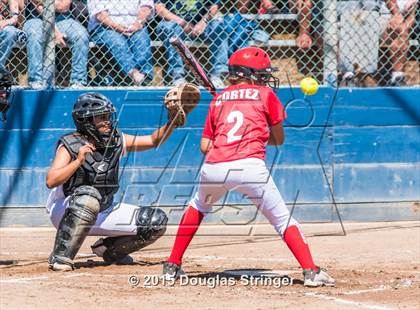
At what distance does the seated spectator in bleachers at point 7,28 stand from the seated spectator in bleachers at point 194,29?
1.59 meters

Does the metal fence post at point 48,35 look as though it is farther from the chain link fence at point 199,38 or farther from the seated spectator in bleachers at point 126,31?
the seated spectator in bleachers at point 126,31

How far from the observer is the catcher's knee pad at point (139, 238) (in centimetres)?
684

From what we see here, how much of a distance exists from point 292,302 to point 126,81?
4.63m

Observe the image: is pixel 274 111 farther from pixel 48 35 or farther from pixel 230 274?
pixel 48 35

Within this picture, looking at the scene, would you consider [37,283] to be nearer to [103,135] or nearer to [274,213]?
[103,135]

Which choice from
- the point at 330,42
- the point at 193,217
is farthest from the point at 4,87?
the point at 330,42

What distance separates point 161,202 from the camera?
9461mm

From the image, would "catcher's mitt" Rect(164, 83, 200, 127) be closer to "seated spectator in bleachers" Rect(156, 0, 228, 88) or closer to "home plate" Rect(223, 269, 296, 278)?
"home plate" Rect(223, 269, 296, 278)

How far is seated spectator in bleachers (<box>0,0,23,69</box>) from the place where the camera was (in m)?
9.05

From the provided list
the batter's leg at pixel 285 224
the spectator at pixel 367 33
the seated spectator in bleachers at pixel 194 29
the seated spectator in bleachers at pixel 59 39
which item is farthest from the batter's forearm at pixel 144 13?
the batter's leg at pixel 285 224

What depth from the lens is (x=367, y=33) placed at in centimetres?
987

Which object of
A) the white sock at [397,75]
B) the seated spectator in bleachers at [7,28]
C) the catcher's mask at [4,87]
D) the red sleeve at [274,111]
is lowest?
the seated spectator in bleachers at [7,28]

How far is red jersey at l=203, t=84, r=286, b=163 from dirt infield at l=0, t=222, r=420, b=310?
3.16ft

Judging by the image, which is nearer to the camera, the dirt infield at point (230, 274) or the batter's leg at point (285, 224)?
the dirt infield at point (230, 274)
